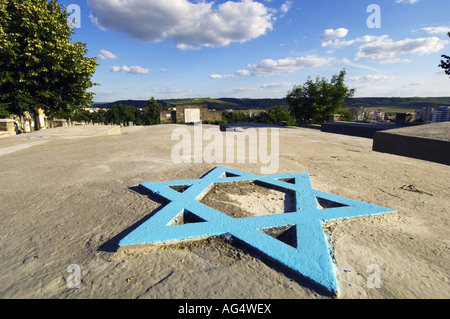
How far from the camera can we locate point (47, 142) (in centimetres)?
905

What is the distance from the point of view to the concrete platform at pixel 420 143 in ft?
18.5

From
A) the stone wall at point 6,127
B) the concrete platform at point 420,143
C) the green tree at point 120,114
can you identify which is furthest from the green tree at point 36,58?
the green tree at point 120,114

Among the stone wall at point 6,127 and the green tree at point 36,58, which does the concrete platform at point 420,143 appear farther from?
the stone wall at point 6,127

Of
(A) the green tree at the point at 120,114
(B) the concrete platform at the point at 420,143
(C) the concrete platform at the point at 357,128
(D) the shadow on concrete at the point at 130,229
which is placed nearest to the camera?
(D) the shadow on concrete at the point at 130,229

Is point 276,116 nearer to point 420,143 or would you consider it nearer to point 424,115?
point 424,115

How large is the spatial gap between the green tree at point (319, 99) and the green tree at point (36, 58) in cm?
1866

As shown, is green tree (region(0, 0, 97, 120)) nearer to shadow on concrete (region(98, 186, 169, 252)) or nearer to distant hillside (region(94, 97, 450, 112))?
shadow on concrete (region(98, 186, 169, 252))

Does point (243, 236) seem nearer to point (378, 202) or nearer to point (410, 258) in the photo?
point (410, 258)

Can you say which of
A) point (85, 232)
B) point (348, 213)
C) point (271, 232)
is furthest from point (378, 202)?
point (85, 232)

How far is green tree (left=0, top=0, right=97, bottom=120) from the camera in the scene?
12086mm

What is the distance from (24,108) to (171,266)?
16113 mm

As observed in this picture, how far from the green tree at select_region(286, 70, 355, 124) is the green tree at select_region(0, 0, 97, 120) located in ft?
61.2

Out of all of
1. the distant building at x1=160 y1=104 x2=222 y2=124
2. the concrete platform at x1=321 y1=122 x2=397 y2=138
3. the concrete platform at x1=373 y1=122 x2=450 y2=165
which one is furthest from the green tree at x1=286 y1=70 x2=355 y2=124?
the distant building at x1=160 y1=104 x2=222 y2=124

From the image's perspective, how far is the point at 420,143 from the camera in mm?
6113
